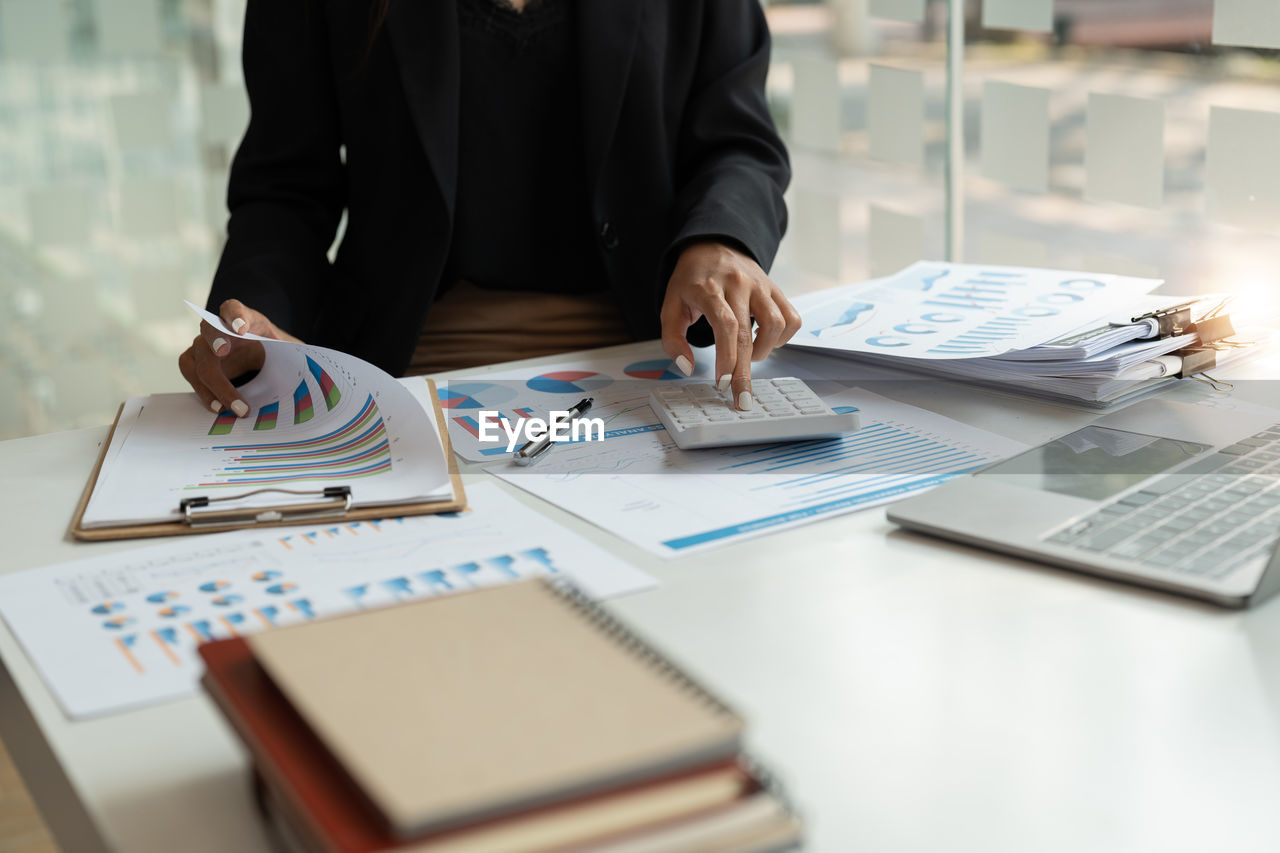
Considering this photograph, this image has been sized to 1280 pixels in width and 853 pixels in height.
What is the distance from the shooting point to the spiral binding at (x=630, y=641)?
360 millimetres

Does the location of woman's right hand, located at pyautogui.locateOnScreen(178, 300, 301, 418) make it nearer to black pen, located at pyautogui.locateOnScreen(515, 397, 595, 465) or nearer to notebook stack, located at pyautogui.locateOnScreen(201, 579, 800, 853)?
black pen, located at pyautogui.locateOnScreen(515, 397, 595, 465)

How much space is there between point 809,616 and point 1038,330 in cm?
49

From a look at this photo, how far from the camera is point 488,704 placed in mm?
367

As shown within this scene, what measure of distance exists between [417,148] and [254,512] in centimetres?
63

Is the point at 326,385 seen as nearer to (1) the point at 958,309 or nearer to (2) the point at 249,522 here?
(2) the point at 249,522

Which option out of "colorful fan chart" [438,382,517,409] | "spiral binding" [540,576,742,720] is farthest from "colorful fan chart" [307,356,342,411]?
"spiral binding" [540,576,742,720]

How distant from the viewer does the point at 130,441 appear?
87 centimetres

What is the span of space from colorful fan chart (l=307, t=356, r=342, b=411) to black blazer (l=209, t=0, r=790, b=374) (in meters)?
0.26

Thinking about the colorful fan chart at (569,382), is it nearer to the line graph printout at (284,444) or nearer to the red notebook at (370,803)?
the line graph printout at (284,444)

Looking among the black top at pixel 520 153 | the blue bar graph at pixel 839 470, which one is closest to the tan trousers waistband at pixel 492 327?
the black top at pixel 520 153

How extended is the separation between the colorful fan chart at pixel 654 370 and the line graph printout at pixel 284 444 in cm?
19

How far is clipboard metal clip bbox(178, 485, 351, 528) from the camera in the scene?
72cm

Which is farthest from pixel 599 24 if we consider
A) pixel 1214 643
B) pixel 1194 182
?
Result: pixel 1214 643

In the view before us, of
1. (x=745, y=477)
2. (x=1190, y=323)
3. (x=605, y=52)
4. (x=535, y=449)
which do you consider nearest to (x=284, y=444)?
(x=535, y=449)
